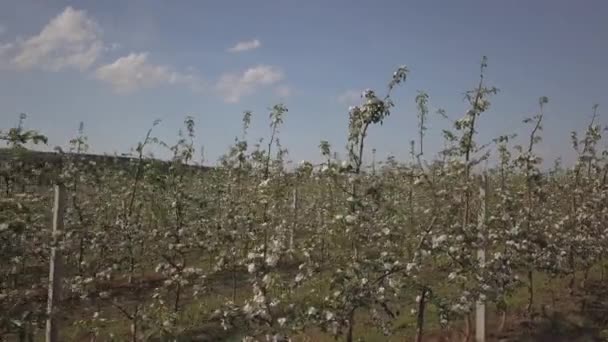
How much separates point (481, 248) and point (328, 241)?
7.91 ft

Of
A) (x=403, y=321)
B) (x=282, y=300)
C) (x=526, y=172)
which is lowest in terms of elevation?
(x=403, y=321)

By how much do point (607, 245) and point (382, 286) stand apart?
10.7m

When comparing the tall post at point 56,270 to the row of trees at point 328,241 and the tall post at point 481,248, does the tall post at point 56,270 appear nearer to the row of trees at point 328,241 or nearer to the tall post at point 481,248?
the row of trees at point 328,241

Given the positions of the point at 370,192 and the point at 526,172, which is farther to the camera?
the point at 526,172

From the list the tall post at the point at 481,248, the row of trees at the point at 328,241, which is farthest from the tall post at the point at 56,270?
the tall post at the point at 481,248

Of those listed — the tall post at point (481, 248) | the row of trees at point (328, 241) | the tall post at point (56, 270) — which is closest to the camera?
the row of trees at point (328, 241)

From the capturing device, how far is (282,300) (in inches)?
213

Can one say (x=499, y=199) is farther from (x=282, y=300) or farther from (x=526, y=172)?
(x=282, y=300)

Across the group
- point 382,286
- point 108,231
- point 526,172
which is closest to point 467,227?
point 382,286

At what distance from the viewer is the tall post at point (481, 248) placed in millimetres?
7035

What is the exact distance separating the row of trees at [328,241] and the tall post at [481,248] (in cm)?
4

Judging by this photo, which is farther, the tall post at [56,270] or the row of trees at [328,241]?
the tall post at [56,270]

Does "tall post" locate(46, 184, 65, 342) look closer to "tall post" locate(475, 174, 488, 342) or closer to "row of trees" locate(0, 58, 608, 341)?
"row of trees" locate(0, 58, 608, 341)

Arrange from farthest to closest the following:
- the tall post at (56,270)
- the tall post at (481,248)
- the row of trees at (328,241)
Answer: the tall post at (56,270)
the tall post at (481,248)
the row of trees at (328,241)
